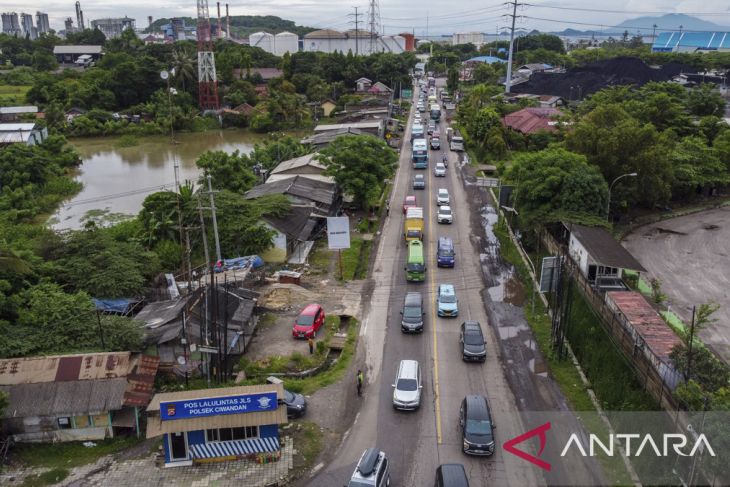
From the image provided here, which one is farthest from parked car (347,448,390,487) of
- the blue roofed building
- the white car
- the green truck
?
the blue roofed building

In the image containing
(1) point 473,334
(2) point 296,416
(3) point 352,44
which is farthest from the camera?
(3) point 352,44

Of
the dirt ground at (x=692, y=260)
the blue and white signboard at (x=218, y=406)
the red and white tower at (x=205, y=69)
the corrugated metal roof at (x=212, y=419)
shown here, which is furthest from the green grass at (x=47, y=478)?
the red and white tower at (x=205, y=69)

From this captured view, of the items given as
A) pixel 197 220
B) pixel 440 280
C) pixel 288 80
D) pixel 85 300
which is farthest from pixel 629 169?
pixel 288 80

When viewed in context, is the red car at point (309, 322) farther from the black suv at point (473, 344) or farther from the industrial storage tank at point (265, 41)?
the industrial storage tank at point (265, 41)

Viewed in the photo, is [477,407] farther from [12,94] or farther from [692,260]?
[12,94]

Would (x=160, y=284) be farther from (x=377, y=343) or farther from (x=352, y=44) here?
(x=352, y=44)

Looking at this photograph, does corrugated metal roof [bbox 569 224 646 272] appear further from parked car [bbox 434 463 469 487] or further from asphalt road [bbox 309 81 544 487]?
parked car [bbox 434 463 469 487]

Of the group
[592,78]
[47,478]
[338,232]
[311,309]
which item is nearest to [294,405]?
[311,309]
